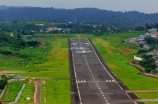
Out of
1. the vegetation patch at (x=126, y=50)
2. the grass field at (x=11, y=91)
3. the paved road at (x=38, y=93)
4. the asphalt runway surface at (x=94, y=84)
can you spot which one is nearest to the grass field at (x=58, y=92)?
the asphalt runway surface at (x=94, y=84)

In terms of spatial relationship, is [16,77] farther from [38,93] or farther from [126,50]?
[126,50]

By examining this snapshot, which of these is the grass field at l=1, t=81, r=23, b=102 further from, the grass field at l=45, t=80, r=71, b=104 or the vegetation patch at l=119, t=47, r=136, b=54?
the vegetation patch at l=119, t=47, r=136, b=54

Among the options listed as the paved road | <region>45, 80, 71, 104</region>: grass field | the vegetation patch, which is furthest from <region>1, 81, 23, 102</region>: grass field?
the vegetation patch

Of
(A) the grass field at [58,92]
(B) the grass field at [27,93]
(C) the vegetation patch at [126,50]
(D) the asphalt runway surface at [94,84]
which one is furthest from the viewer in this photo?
(C) the vegetation patch at [126,50]

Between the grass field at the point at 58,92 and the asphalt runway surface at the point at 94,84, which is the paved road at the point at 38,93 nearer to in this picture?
the grass field at the point at 58,92

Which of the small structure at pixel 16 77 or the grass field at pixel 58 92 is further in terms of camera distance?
the small structure at pixel 16 77
